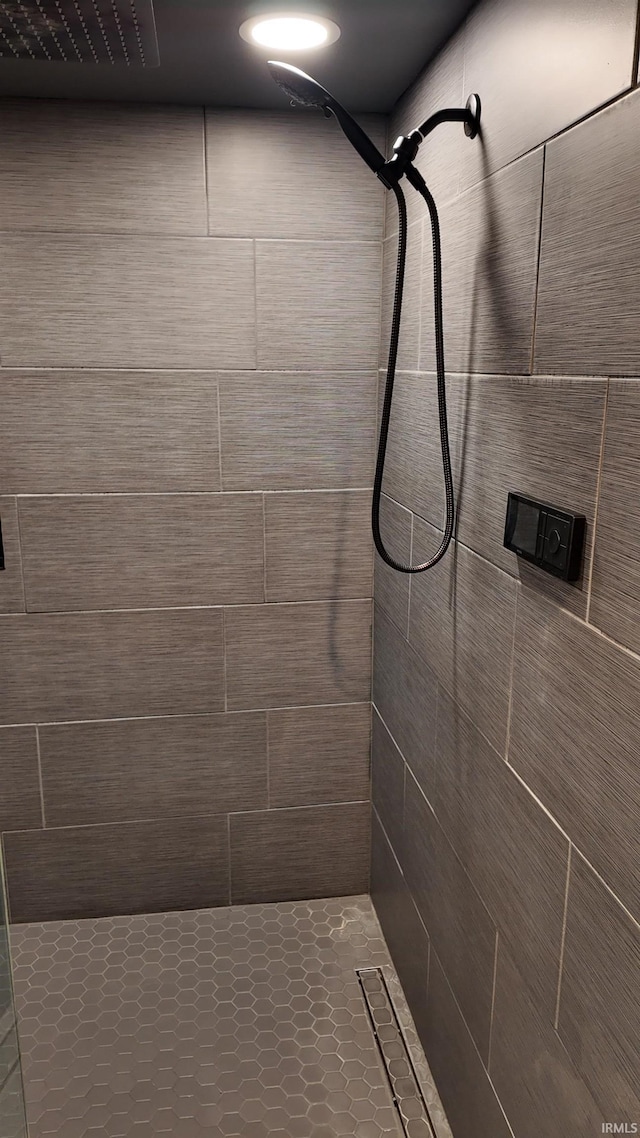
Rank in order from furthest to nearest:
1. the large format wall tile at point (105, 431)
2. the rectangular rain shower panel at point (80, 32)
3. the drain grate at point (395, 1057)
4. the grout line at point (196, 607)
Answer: the grout line at point (196, 607) < the large format wall tile at point (105, 431) < the drain grate at point (395, 1057) < the rectangular rain shower panel at point (80, 32)

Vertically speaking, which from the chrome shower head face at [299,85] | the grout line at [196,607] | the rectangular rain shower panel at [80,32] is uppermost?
the rectangular rain shower panel at [80,32]

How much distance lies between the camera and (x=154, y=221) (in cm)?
173

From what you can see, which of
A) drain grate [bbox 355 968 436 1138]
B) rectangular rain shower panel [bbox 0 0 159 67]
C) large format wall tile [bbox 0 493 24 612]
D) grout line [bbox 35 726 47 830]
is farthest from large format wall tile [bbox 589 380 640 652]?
grout line [bbox 35 726 47 830]

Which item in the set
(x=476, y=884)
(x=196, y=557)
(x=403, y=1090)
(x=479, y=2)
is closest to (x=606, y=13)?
(x=479, y=2)

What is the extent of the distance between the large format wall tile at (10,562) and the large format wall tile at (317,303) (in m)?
0.62

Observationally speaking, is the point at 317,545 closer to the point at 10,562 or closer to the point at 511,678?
the point at 10,562

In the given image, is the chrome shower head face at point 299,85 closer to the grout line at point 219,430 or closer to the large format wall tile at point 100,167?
the large format wall tile at point 100,167

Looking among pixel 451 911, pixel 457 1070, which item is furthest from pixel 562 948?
pixel 457 1070

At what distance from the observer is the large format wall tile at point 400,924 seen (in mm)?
1699

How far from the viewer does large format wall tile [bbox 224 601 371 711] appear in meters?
1.98

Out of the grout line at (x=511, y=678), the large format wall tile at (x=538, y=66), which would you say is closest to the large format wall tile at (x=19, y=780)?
the grout line at (x=511, y=678)

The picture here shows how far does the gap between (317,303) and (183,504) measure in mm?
550

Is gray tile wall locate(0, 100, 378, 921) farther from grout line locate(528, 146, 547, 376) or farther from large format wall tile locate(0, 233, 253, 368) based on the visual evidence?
grout line locate(528, 146, 547, 376)

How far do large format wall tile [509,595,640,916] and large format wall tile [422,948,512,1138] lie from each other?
0.60 m
